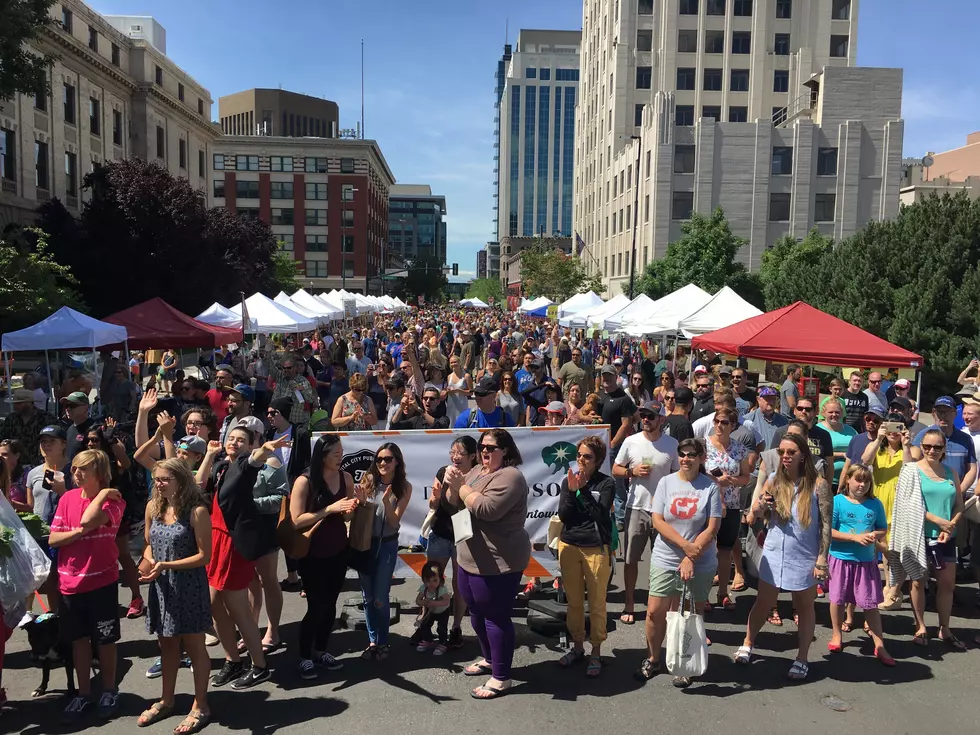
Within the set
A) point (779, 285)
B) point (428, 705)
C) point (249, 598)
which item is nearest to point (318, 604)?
point (249, 598)

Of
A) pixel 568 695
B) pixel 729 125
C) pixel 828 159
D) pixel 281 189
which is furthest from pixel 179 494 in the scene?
pixel 281 189

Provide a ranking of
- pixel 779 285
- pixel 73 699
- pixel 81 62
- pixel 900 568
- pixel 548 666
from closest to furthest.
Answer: pixel 73 699
pixel 548 666
pixel 900 568
pixel 779 285
pixel 81 62

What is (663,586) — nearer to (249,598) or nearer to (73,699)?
(249,598)

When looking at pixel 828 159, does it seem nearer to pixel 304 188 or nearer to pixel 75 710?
pixel 75 710

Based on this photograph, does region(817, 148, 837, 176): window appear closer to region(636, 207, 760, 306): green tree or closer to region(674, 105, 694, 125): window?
region(674, 105, 694, 125): window

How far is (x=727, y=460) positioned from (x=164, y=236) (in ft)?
95.5

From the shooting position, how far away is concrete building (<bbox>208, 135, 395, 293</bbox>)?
86.2 meters

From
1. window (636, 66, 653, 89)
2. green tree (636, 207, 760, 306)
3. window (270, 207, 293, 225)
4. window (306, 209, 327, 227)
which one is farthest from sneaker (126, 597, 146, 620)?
window (270, 207, 293, 225)

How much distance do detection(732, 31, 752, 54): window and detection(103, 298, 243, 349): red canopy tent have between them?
181 ft

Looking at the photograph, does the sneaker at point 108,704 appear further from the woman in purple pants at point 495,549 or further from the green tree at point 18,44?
the green tree at point 18,44

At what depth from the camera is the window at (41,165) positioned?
109 feet

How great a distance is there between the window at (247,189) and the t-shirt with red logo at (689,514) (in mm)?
88961

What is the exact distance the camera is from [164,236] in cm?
3052

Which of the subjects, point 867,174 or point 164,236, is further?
point 867,174
